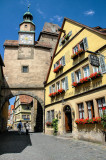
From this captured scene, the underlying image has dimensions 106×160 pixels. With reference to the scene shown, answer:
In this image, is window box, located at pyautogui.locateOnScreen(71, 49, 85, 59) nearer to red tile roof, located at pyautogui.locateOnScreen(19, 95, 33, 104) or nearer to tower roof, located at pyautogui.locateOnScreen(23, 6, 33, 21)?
tower roof, located at pyautogui.locateOnScreen(23, 6, 33, 21)

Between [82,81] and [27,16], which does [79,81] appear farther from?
[27,16]

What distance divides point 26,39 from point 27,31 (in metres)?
1.61

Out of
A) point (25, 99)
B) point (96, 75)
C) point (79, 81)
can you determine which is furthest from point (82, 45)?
point (25, 99)

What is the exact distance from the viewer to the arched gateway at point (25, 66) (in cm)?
1884

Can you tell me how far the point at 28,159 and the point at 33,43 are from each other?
741 inches

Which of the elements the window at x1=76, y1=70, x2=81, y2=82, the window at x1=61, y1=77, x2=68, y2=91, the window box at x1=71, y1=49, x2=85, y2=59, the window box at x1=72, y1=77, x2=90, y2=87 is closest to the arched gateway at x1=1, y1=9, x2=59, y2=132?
the window at x1=61, y1=77, x2=68, y2=91

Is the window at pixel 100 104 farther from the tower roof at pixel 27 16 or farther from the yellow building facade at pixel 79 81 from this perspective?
the tower roof at pixel 27 16

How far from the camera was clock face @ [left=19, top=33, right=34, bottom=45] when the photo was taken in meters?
21.8

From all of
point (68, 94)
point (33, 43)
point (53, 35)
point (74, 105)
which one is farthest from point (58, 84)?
point (53, 35)

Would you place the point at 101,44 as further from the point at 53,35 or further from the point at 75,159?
the point at 53,35

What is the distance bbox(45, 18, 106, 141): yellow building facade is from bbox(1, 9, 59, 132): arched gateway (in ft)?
9.94

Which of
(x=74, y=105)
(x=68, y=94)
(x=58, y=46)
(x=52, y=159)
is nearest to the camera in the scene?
(x=52, y=159)

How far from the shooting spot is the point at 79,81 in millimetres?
11070

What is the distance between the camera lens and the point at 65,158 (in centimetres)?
532
